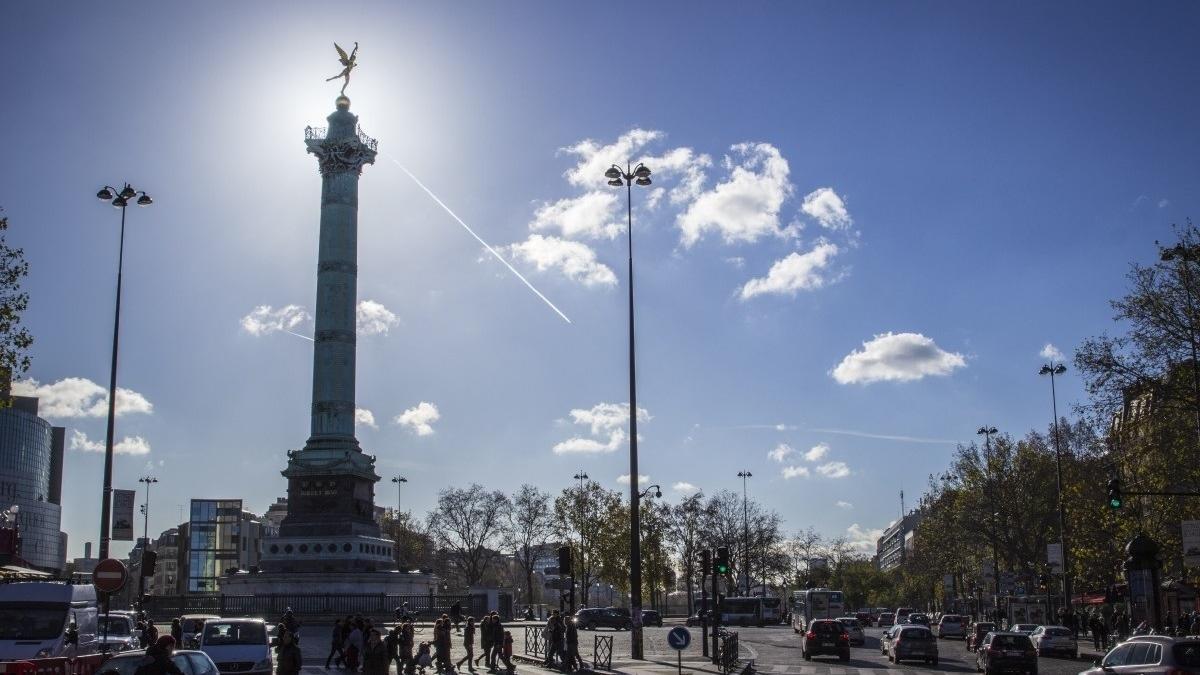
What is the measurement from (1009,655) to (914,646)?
726 cm

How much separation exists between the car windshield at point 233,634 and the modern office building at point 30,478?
147 m

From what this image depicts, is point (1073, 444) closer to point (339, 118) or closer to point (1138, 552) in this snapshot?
point (1138, 552)

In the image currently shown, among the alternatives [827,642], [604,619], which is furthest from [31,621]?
[604,619]

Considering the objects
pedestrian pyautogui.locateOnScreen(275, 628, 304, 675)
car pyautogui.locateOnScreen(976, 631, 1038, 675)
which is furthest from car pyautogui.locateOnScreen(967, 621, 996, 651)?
pedestrian pyautogui.locateOnScreen(275, 628, 304, 675)

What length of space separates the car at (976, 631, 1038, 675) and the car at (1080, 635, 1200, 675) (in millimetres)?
11671

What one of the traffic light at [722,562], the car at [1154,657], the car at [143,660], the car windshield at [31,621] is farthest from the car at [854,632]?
the car at [143,660]

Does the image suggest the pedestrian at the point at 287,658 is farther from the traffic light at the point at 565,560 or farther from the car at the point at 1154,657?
the car at the point at 1154,657

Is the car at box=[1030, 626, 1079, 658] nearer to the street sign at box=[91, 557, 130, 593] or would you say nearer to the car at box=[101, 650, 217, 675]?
the street sign at box=[91, 557, 130, 593]

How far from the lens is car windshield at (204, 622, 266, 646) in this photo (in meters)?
24.6

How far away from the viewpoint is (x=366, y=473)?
7281cm

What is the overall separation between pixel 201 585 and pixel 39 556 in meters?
54.1

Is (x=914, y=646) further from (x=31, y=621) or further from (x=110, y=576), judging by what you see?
(x=31, y=621)

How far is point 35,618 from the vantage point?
21.9 meters

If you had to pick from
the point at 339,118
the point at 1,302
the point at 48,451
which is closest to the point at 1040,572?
the point at 339,118
